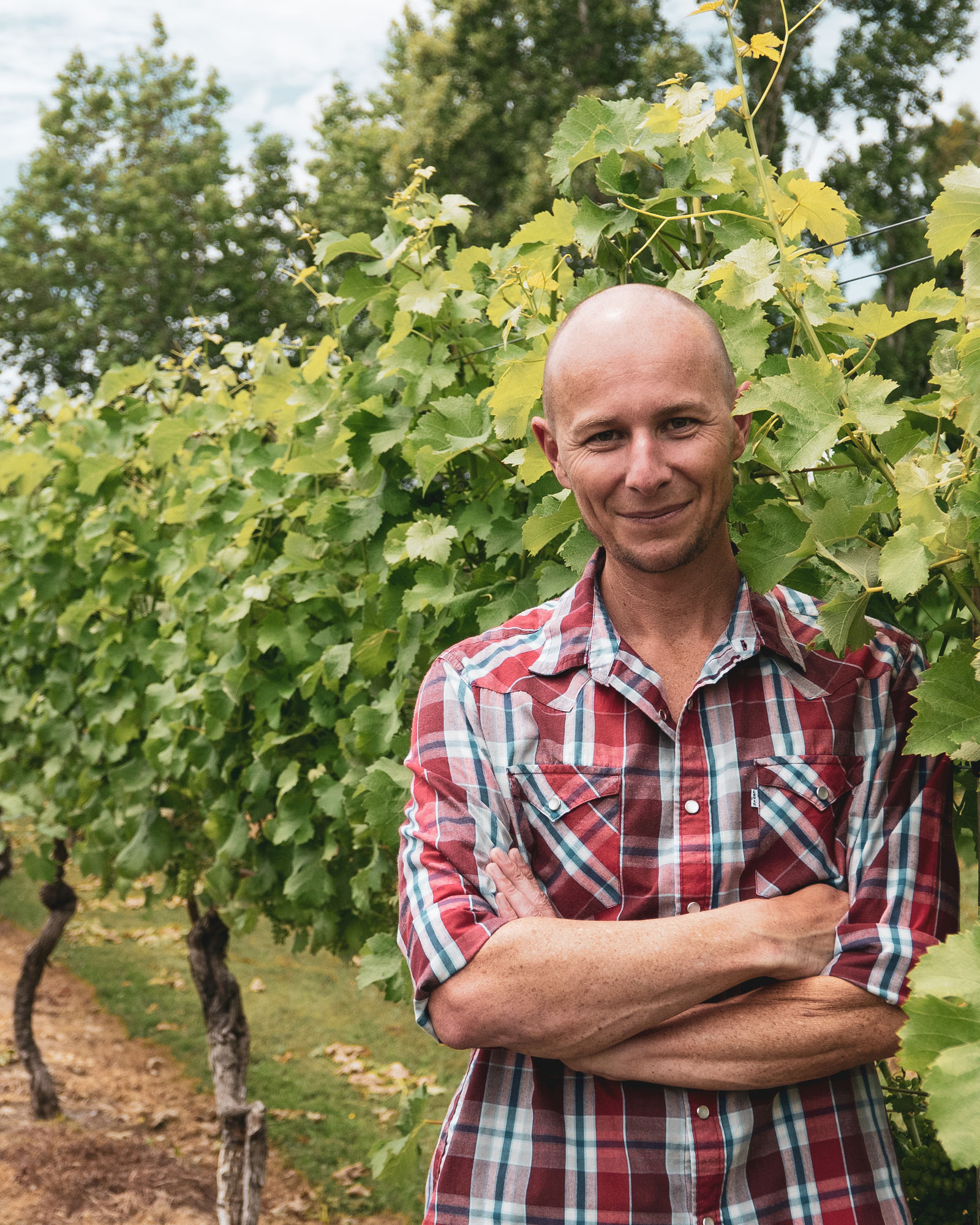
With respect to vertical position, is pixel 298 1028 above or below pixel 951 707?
below

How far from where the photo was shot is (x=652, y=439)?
164 centimetres

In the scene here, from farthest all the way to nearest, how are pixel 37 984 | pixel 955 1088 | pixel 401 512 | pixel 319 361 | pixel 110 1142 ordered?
pixel 37 984 → pixel 110 1142 → pixel 319 361 → pixel 401 512 → pixel 955 1088

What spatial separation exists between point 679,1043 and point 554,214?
1.55 metres

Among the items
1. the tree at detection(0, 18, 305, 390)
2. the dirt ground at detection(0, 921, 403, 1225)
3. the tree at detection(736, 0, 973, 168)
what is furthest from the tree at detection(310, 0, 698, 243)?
the dirt ground at detection(0, 921, 403, 1225)

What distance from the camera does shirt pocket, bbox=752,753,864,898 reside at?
1661 mm

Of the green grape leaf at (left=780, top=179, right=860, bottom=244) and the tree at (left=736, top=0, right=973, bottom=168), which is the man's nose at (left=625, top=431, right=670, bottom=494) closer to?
the green grape leaf at (left=780, top=179, right=860, bottom=244)

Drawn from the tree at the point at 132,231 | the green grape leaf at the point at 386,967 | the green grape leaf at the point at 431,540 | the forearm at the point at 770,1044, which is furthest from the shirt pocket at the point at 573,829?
the tree at the point at 132,231

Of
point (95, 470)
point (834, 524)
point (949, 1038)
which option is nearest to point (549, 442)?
point (834, 524)

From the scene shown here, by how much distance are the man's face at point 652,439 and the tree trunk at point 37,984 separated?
5.83 metres

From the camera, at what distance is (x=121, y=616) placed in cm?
527

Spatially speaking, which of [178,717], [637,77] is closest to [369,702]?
[178,717]

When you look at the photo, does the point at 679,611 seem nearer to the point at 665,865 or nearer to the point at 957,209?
the point at 665,865

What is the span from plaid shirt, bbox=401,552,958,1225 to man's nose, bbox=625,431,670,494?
27 centimetres

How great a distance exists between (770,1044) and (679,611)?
642mm
